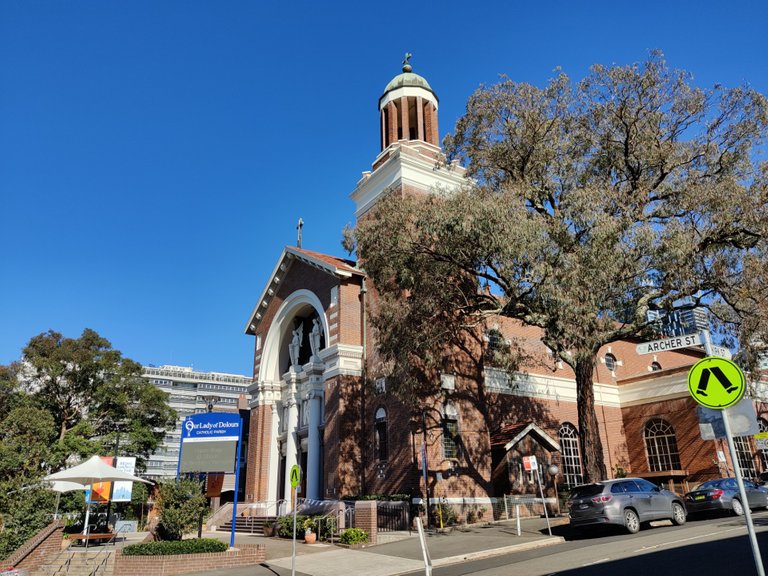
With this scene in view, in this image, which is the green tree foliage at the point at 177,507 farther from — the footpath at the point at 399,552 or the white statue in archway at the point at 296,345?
the white statue in archway at the point at 296,345

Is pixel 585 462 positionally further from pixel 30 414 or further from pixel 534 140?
pixel 30 414

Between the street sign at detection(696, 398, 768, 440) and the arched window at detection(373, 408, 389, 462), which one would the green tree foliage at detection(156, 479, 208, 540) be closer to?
the arched window at detection(373, 408, 389, 462)

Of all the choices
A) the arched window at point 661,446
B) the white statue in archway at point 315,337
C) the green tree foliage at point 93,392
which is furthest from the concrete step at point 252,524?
A: the arched window at point 661,446

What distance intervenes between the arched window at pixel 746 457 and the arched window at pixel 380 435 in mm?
17789

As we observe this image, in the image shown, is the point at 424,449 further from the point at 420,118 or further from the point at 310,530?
the point at 420,118

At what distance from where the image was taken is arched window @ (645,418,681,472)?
2910cm

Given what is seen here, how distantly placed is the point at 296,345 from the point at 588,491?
18922mm

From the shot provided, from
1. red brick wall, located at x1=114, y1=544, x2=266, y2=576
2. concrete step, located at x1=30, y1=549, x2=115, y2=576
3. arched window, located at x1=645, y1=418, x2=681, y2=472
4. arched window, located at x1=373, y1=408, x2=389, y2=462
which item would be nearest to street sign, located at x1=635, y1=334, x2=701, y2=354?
red brick wall, located at x1=114, y1=544, x2=266, y2=576

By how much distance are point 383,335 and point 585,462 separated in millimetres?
7657

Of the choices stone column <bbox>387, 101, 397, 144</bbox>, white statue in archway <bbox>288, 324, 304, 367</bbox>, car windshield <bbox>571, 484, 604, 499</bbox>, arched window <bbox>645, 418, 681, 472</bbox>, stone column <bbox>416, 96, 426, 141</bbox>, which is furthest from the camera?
stone column <bbox>387, 101, 397, 144</bbox>

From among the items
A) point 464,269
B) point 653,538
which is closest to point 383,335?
point 464,269

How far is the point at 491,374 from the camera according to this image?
2667 cm

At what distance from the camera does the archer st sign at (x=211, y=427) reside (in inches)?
747

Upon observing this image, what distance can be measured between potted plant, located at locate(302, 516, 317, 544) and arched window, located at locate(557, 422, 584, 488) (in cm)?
1275
